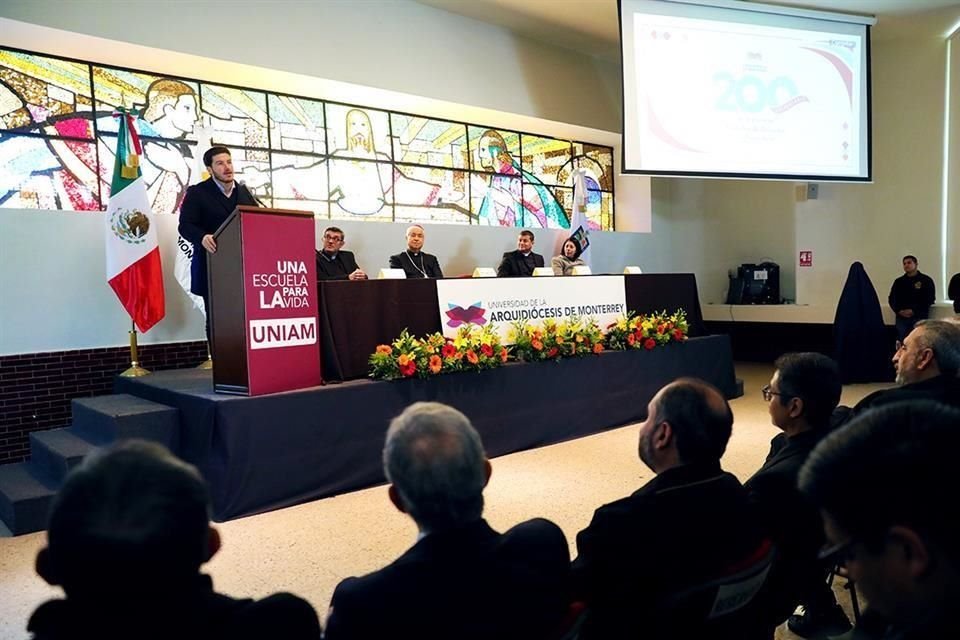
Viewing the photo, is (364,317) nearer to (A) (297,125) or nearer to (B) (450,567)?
(B) (450,567)

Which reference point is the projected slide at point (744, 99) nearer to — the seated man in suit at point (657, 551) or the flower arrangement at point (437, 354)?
the flower arrangement at point (437, 354)

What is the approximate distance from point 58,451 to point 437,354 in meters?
1.99

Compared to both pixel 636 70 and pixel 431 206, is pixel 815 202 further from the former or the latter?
pixel 431 206

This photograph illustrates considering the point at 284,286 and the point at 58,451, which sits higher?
the point at 284,286

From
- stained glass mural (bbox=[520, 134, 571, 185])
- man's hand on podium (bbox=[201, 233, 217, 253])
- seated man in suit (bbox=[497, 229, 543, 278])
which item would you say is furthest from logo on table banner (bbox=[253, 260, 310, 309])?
stained glass mural (bbox=[520, 134, 571, 185])


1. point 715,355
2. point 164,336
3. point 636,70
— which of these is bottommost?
point 715,355

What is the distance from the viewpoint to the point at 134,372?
459cm

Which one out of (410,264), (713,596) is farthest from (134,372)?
(713,596)

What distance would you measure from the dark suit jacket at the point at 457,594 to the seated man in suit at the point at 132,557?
161mm

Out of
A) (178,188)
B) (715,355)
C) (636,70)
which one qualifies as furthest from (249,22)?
(715,355)

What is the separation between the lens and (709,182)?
9836 millimetres

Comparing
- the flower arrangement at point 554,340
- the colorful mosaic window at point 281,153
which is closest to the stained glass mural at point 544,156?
the colorful mosaic window at point 281,153

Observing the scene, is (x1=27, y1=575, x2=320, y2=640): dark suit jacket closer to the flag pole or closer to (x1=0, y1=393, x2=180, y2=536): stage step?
(x1=0, y1=393, x2=180, y2=536): stage step

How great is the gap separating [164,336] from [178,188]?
1.26 metres
